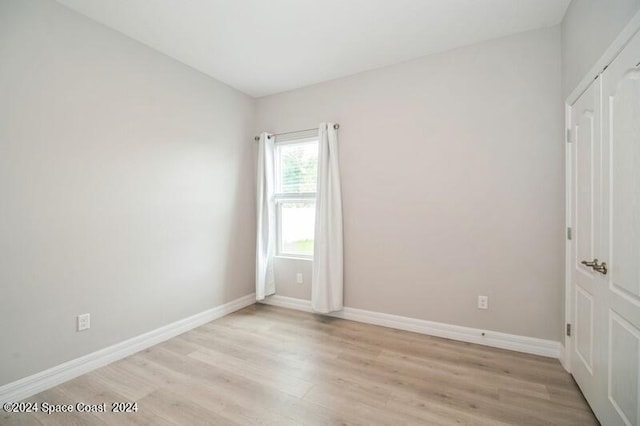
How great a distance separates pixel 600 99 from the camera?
1.62m

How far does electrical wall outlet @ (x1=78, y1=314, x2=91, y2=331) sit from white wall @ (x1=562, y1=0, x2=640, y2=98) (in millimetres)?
3792

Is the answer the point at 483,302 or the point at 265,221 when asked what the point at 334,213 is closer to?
the point at 265,221

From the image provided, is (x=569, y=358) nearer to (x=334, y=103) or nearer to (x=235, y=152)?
(x=334, y=103)

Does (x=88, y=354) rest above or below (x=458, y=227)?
below

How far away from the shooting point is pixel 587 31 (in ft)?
5.80

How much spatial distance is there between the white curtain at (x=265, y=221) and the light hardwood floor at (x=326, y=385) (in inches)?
36.6

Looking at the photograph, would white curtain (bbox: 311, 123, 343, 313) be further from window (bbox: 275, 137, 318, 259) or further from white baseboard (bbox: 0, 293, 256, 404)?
white baseboard (bbox: 0, 293, 256, 404)

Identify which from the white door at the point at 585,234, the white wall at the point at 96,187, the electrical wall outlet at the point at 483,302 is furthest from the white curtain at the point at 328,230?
the white door at the point at 585,234

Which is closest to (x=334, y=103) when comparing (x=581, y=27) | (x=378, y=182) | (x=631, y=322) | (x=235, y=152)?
(x=378, y=182)

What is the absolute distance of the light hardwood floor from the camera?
5.56 feet

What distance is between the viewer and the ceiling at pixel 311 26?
2.11 meters

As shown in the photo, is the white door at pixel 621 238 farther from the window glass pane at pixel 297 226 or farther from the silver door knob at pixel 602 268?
the window glass pane at pixel 297 226

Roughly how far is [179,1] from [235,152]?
5.62 feet

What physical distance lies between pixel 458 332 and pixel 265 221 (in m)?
2.53
